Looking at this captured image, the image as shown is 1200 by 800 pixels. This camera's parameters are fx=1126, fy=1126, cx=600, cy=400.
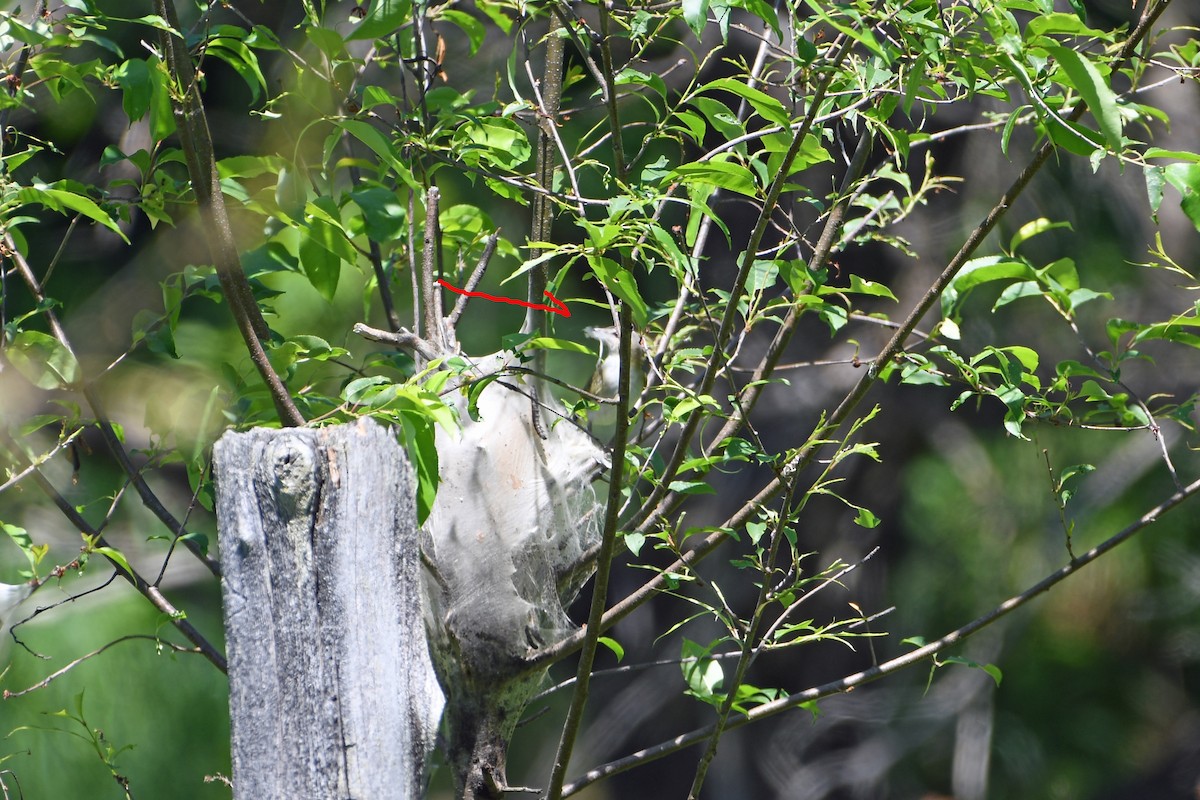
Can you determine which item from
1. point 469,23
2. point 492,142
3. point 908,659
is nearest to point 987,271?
point 908,659

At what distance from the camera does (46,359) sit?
3.76 ft

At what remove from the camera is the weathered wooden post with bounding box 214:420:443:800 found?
834 mm

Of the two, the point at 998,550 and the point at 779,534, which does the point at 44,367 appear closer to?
the point at 779,534

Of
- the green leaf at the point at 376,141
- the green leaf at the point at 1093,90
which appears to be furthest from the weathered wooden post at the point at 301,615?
the green leaf at the point at 1093,90

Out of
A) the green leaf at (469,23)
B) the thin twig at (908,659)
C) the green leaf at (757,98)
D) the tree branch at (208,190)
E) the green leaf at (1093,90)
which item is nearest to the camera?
the green leaf at (1093,90)

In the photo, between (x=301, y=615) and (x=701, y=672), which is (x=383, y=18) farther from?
(x=701, y=672)

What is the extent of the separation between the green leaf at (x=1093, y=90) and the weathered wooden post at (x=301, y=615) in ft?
1.78

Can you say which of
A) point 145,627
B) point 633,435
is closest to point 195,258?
point 145,627

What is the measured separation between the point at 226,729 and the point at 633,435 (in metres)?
1.33

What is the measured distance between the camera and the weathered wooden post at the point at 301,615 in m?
0.83

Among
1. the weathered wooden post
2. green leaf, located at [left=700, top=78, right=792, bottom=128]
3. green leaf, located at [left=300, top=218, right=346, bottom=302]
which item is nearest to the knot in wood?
the weathered wooden post

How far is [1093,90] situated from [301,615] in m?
0.64

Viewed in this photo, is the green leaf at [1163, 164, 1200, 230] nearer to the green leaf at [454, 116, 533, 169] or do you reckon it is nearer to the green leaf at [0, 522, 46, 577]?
the green leaf at [454, 116, 533, 169]

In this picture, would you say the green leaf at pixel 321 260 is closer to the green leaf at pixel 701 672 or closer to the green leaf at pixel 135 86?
the green leaf at pixel 135 86
